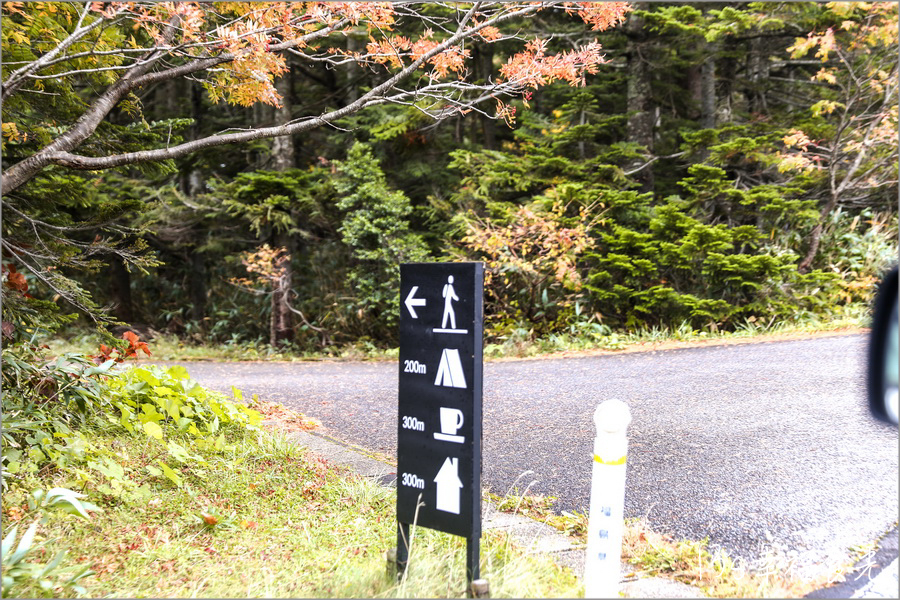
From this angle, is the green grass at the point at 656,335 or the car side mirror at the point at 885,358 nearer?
the car side mirror at the point at 885,358

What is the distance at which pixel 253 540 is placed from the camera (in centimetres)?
336

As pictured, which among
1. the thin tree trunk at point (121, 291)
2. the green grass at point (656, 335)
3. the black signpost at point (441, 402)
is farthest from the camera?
the thin tree trunk at point (121, 291)

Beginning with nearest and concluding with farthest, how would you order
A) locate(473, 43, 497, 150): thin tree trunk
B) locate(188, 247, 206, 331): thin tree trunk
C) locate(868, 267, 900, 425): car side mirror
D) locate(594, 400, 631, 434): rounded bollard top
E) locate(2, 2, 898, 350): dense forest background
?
locate(868, 267, 900, 425): car side mirror → locate(594, 400, 631, 434): rounded bollard top → locate(2, 2, 898, 350): dense forest background → locate(473, 43, 497, 150): thin tree trunk → locate(188, 247, 206, 331): thin tree trunk

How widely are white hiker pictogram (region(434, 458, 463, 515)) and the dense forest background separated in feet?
21.2

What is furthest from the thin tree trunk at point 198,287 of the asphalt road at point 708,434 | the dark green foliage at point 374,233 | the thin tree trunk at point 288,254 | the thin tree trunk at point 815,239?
the thin tree trunk at point 815,239

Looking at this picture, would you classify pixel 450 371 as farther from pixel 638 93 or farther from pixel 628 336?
pixel 638 93

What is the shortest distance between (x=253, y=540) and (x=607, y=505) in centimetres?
191

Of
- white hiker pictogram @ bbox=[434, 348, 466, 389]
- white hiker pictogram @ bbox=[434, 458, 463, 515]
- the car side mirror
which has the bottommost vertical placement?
white hiker pictogram @ bbox=[434, 458, 463, 515]

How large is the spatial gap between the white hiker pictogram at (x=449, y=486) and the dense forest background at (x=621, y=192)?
6.46 m

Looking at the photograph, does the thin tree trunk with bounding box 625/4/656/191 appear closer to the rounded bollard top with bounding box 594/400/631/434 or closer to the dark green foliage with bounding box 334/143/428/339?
the dark green foliage with bounding box 334/143/428/339

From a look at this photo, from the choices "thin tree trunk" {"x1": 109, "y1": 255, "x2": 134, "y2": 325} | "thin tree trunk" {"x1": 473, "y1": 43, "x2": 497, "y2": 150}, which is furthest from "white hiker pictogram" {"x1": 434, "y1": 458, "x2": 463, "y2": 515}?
"thin tree trunk" {"x1": 109, "y1": 255, "x2": 134, "y2": 325}

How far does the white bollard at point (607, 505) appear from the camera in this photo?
2418mm

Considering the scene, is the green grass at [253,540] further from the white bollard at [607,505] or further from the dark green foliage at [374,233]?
the dark green foliage at [374,233]

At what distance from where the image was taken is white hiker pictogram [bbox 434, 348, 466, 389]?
265 centimetres
